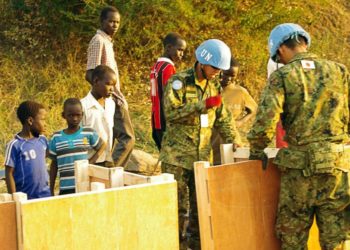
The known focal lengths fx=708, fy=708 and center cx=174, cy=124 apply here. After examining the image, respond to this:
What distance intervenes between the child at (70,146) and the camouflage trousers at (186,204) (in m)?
0.61

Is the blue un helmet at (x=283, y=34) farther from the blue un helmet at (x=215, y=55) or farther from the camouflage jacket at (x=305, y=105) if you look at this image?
the blue un helmet at (x=215, y=55)

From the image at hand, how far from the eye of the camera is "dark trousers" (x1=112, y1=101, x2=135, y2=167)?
6930 mm

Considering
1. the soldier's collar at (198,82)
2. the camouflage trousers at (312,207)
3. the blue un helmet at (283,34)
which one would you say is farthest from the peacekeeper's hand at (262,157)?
the soldier's collar at (198,82)

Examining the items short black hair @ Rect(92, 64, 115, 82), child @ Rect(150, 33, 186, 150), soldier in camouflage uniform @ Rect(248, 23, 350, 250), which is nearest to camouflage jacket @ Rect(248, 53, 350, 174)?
soldier in camouflage uniform @ Rect(248, 23, 350, 250)

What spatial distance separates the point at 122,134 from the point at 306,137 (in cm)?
300

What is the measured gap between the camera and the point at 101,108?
572 centimetres

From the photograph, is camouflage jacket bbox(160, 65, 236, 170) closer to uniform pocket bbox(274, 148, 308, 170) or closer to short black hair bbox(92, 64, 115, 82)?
uniform pocket bbox(274, 148, 308, 170)

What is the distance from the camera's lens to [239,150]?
4828 millimetres

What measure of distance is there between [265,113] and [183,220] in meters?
1.35

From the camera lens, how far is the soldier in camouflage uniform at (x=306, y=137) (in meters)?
4.32

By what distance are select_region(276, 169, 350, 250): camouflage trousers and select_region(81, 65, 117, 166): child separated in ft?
5.81

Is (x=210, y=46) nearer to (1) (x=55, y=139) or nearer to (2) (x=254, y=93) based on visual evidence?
(1) (x=55, y=139)

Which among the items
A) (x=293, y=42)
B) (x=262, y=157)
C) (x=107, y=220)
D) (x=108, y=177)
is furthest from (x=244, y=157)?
(x=107, y=220)

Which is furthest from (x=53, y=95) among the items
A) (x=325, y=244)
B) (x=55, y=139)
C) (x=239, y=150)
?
(x=325, y=244)
